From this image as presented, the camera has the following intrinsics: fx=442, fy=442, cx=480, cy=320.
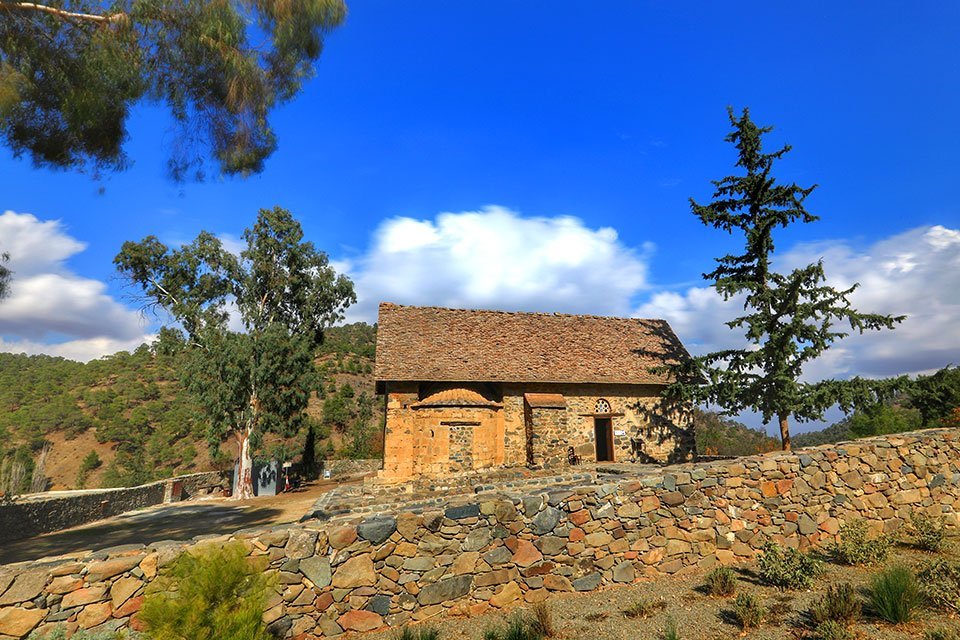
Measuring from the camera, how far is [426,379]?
16703mm

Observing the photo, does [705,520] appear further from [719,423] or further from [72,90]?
[719,423]

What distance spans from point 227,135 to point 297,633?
9561 mm

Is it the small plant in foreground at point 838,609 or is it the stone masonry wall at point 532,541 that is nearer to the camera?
the stone masonry wall at point 532,541

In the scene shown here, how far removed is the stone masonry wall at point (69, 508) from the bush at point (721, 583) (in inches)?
863

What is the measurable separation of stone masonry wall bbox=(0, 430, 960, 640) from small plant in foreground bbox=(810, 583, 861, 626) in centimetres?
212

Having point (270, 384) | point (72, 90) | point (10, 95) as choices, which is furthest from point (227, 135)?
point (270, 384)

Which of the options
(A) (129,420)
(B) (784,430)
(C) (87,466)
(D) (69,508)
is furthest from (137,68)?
(A) (129,420)

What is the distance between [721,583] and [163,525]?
60.6 feet

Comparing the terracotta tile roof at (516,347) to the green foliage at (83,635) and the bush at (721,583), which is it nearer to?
the bush at (721,583)

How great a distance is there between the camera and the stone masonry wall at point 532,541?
481 cm

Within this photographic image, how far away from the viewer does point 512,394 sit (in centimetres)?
1808

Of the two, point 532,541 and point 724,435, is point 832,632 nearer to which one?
point 532,541

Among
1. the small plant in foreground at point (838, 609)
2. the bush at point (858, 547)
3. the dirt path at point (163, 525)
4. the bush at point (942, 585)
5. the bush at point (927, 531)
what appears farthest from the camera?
the dirt path at point (163, 525)

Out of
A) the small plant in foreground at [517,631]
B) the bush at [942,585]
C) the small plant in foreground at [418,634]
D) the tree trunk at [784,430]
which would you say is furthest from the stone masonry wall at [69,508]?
the tree trunk at [784,430]
